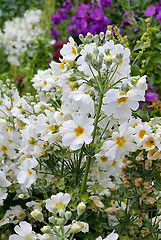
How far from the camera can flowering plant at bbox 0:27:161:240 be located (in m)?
0.85

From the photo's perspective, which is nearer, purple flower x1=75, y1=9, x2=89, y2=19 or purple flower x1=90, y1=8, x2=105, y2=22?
purple flower x1=90, y1=8, x2=105, y2=22

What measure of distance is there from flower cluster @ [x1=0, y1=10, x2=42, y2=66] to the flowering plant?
5.86ft

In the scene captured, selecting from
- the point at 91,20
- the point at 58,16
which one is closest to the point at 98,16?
the point at 91,20

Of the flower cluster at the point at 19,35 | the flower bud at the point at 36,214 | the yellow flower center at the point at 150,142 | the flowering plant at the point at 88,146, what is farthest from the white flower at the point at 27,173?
the flower cluster at the point at 19,35

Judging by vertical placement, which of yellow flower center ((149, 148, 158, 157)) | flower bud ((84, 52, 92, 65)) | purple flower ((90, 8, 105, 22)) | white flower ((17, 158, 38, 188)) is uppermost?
purple flower ((90, 8, 105, 22))

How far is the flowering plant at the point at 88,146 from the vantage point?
2.80 ft

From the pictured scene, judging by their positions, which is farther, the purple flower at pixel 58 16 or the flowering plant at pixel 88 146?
the purple flower at pixel 58 16

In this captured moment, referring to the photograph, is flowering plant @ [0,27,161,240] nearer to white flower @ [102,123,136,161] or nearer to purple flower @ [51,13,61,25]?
white flower @ [102,123,136,161]

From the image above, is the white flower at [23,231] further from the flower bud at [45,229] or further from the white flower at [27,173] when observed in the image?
the white flower at [27,173]

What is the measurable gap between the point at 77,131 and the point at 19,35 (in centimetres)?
220

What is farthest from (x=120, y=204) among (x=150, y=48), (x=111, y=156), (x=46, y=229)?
(x=150, y=48)

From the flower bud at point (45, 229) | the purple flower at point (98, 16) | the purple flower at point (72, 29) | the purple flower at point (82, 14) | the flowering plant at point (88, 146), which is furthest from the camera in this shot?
the purple flower at point (72, 29)

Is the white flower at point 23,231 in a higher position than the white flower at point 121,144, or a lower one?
lower

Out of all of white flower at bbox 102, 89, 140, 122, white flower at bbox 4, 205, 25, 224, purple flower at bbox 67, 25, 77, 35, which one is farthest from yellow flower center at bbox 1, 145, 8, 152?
purple flower at bbox 67, 25, 77, 35
